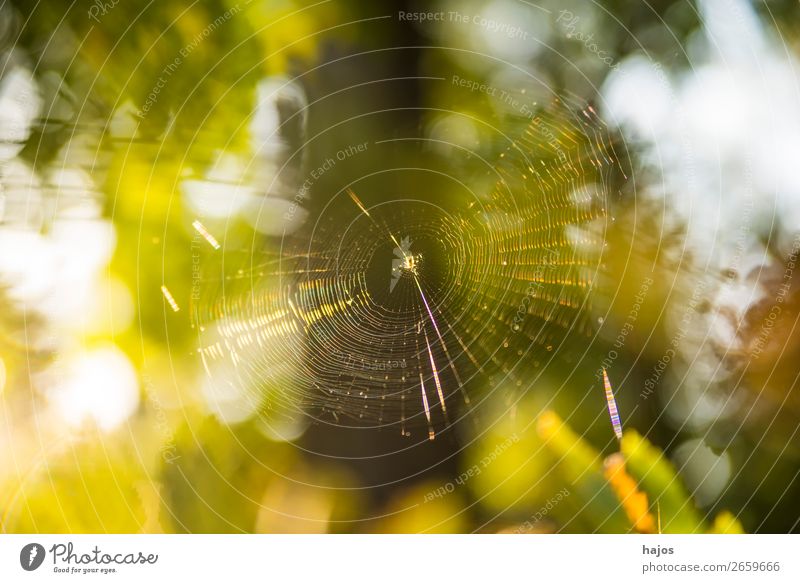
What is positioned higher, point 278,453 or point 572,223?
point 572,223

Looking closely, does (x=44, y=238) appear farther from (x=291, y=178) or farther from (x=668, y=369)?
(x=668, y=369)

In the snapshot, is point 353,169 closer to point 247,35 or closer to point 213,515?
point 247,35
